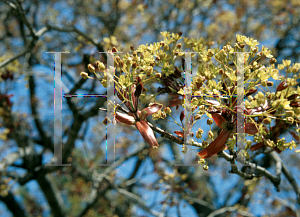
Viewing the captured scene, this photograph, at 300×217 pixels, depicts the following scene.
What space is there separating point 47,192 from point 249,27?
14.2ft

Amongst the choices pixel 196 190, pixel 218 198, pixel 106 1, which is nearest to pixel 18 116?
pixel 106 1

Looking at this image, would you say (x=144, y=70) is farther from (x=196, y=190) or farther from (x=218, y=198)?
(x=218, y=198)

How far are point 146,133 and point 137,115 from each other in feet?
0.29

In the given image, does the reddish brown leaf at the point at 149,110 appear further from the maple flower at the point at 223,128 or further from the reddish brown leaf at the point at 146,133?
the maple flower at the point at 223,128

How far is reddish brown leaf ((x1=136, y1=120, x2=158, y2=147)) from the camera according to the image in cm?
90

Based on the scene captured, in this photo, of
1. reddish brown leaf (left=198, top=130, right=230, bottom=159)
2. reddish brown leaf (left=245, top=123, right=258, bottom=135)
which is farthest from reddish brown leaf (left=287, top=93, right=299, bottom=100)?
reddish brown leaf (left=198, top=130, right=230, bottom=159)

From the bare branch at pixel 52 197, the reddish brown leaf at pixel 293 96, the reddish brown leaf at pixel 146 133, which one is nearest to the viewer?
the reddish brown leaf at pixel 146 133

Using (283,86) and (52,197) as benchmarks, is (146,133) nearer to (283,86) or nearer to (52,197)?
(283,86)

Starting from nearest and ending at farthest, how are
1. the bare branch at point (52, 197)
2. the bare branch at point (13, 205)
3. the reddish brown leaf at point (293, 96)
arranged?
the reddish brown leaf at point (293, 96), the bare branch at point (52, 197), the bare branch at point (13, 205)

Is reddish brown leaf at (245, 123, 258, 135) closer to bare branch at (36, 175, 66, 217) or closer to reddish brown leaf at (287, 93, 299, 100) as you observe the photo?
reddish brown leaf at (287, 93, 299, 100)

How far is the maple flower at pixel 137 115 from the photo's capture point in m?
0.91

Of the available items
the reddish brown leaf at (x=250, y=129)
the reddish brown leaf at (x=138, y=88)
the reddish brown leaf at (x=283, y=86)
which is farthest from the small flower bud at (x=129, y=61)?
the reddish brown leaf at (x=283, y=86)

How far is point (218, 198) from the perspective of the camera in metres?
4.81

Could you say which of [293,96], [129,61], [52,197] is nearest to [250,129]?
[293,96]
